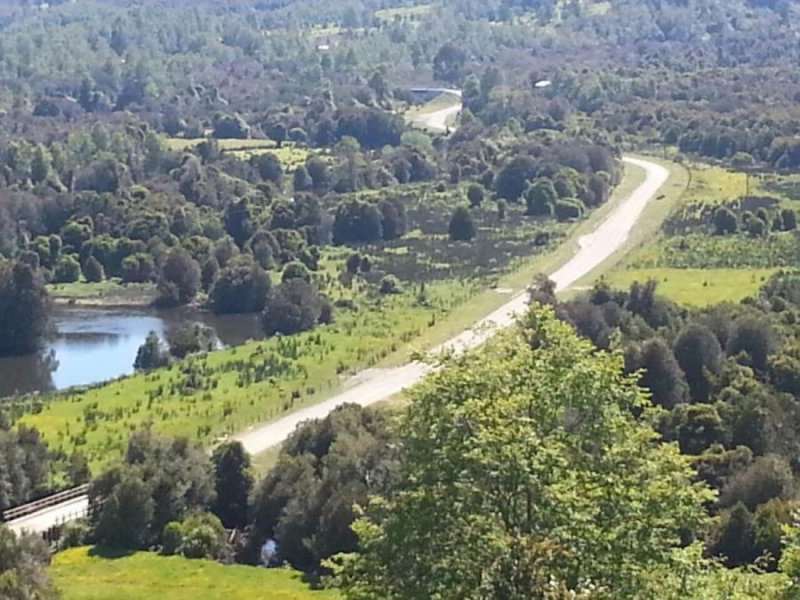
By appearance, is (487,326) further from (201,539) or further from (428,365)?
(201,539)

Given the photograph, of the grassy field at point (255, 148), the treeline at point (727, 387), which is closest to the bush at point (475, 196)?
the grassy field at point (255, 148)

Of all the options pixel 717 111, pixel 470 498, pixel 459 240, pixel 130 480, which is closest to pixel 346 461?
pixel 130 480

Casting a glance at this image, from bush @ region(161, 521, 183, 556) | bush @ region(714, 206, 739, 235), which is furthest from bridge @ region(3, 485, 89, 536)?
bush @ region(714, 206, 739, 235)

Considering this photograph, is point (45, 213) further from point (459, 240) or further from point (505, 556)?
point (505, 556)

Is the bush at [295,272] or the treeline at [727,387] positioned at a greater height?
the treeline at [727,387]

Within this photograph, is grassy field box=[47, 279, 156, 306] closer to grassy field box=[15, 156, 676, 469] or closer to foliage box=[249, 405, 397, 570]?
grassy field box=[15, 156, 676, 469]

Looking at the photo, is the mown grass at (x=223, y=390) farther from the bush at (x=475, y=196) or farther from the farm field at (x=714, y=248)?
the bush at (x=475, y=196)
